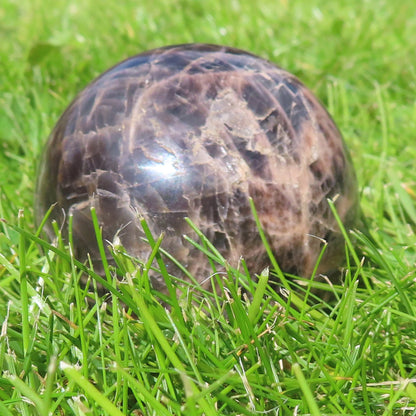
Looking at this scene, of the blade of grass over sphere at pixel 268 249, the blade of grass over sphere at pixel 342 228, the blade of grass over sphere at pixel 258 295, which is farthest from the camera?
the blade of grass over sphere at pixel 342 228

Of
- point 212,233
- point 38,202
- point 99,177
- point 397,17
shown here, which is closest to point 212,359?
point 212,233

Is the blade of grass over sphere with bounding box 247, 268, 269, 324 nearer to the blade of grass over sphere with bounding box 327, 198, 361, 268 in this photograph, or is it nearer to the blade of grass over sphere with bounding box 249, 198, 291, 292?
the blade of grass over sphere with bounding box 249, 198, 291, 292

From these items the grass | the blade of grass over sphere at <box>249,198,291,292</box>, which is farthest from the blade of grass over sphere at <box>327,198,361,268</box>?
the blade of grass over sphere at <box>249,198,291,292</box>

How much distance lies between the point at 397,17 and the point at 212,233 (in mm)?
3630

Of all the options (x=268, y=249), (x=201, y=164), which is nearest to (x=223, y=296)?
(x=268, y=249)

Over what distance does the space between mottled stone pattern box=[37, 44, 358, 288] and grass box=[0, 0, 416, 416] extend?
0.12 metres

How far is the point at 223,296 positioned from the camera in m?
1.73

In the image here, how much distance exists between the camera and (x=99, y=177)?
1.83 m

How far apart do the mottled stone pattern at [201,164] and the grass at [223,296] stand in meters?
0.12

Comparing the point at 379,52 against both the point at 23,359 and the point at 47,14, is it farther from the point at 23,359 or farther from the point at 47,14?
the point at 23,359

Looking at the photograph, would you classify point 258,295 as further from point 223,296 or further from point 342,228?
point 342,228

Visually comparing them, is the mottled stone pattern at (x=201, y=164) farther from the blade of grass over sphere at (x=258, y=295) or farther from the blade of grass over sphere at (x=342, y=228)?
the blade of grass over sphere at (x=258, y=295)

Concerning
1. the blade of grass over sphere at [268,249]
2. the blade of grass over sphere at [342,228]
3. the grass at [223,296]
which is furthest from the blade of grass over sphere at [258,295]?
the blade of grass over sphere at [342,228]

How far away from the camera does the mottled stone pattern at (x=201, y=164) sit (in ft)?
5.81
